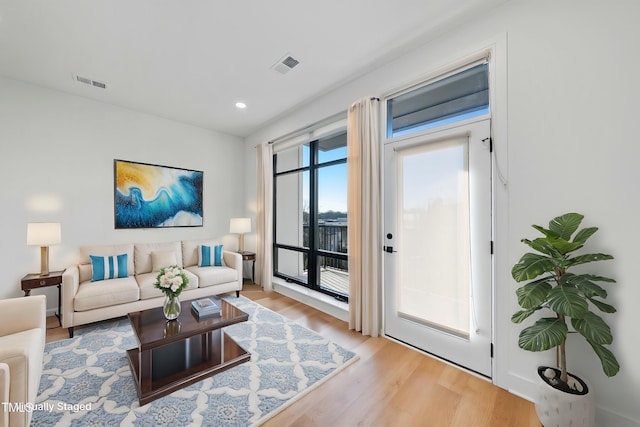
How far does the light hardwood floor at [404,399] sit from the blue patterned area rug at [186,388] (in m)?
0.14

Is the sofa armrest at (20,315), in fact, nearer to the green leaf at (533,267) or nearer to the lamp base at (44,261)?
the lamp base at (44,261)

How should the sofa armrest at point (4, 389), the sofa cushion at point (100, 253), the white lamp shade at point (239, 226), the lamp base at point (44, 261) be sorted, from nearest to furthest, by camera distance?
1. the sofa armrest at point (4, 389)
2. the lamp base at point (44, 261)
3. the sofa cushion at point (100, 253)
4. the white lamp shade at point (239, 226)

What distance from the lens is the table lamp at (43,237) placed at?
9.67 ft

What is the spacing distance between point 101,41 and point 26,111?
186 cm

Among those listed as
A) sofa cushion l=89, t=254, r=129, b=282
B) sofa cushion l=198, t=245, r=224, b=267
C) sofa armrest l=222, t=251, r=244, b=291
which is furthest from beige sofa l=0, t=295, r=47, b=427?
sofa armrest l=222, t=251, r=244, b=291

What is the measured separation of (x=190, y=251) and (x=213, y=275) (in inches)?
31.5

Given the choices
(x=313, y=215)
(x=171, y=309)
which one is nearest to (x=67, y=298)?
(x=171, y=309)

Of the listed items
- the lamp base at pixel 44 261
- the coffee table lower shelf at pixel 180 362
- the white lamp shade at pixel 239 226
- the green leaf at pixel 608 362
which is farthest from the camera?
the white lamp shade at pixel 239 226

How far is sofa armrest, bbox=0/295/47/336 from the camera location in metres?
1.94

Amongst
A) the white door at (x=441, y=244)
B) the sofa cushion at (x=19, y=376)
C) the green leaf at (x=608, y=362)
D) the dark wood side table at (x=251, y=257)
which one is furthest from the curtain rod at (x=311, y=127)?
the sofa cushion at (x=19, y=376)

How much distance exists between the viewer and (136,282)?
11.1 feet

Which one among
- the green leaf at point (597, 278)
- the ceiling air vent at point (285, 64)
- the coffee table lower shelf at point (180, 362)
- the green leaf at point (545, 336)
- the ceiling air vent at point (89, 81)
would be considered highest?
the ceiling air vent at point (285, 64)

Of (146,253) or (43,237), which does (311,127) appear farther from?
(43,237)

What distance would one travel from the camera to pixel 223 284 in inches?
156
